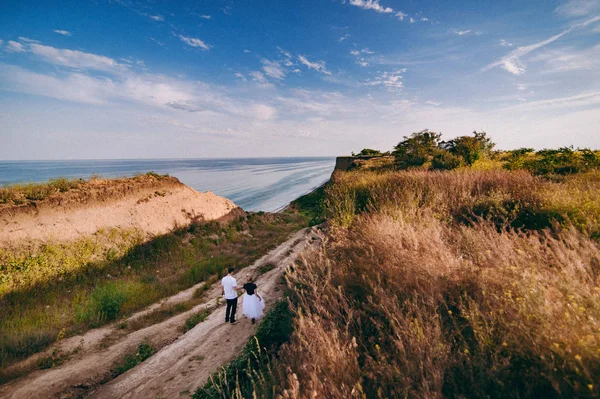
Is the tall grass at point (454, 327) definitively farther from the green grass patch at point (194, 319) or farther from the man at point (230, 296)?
the green grass patch at point (194, 319)

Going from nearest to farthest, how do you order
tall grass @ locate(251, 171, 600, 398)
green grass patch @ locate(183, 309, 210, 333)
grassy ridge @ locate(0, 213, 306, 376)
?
tall grass @ locate(251, 171, 600, 398)
grassy ridge @ locate(0, 213, 306, 376)
green grass patch @ locate(183, 309, 210, 333)

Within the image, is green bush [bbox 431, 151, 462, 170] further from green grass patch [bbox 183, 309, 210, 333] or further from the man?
green grass patch [bbox 183, 309, 210, 333]

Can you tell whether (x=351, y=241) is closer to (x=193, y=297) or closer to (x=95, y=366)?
(x=95, y=366)

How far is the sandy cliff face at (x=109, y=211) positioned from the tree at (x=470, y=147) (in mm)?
22048

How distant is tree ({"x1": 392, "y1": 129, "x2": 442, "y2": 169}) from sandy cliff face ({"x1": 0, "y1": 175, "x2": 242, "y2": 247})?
19.2m

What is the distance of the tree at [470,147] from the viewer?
66.7 feet

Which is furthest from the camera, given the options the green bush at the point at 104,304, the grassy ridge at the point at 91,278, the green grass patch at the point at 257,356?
the green bush at the point at 104,304

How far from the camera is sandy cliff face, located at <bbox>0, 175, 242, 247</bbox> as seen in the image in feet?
40.6

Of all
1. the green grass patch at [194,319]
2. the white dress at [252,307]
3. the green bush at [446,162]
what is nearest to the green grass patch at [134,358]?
the green grass patch at [194,319]

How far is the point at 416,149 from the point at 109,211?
1058 inches

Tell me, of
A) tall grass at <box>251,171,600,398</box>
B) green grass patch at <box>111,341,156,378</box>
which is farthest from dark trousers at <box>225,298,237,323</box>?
tall grass at <box>251,171,600,398</box>

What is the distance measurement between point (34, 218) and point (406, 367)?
17972 mm

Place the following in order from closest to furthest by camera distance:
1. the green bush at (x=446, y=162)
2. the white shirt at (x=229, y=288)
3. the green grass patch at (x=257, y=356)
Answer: the green grass patch at (x=257, y=356) < the white shirt at (x=229, y=288) < the green bush at (x=446, y=162)

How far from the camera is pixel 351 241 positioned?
604 cm
